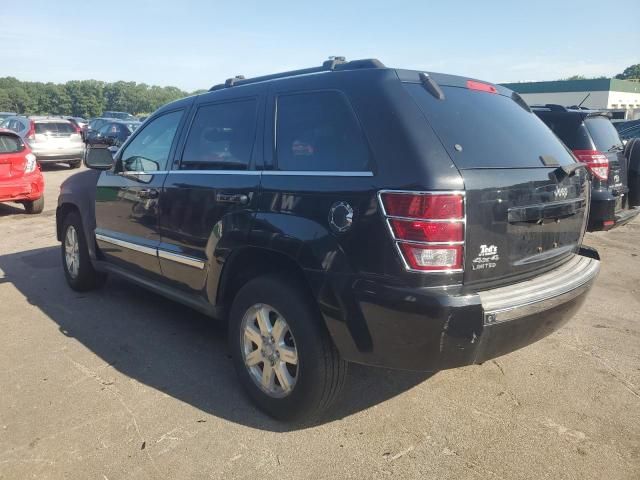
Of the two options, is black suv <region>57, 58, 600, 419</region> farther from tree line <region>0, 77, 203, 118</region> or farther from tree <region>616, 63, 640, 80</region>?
tree <region>616, 63, 640, 80</region>

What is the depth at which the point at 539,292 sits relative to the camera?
2705mm

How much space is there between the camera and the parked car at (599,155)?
5.79m

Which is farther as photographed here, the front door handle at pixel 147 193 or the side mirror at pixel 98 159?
the side mirror at pixel 98 159

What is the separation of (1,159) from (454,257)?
30.2 feet

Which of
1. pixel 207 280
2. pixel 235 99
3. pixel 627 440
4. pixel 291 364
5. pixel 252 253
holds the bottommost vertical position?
pixel 627 440

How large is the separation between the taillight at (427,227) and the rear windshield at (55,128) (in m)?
17.4

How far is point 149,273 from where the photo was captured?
4184 millimetres

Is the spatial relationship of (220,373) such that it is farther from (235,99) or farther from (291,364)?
(235,99)

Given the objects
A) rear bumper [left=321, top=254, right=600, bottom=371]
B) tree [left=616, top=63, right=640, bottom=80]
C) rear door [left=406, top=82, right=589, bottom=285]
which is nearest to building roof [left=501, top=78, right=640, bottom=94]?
rear door [left=406, top=82, right=589, bottom=285]

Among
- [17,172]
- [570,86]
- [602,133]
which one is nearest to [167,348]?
[602,133]

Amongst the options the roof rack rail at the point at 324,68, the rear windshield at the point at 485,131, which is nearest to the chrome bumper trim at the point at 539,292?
the rear windshield at the point at 485,131

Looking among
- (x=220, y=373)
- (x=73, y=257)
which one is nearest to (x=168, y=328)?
(x=220, y=373)

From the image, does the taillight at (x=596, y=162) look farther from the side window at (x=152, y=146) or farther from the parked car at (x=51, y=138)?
the parked car at (x=51, y=138)

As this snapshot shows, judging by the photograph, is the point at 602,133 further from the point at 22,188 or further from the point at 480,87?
the point at 22,188
